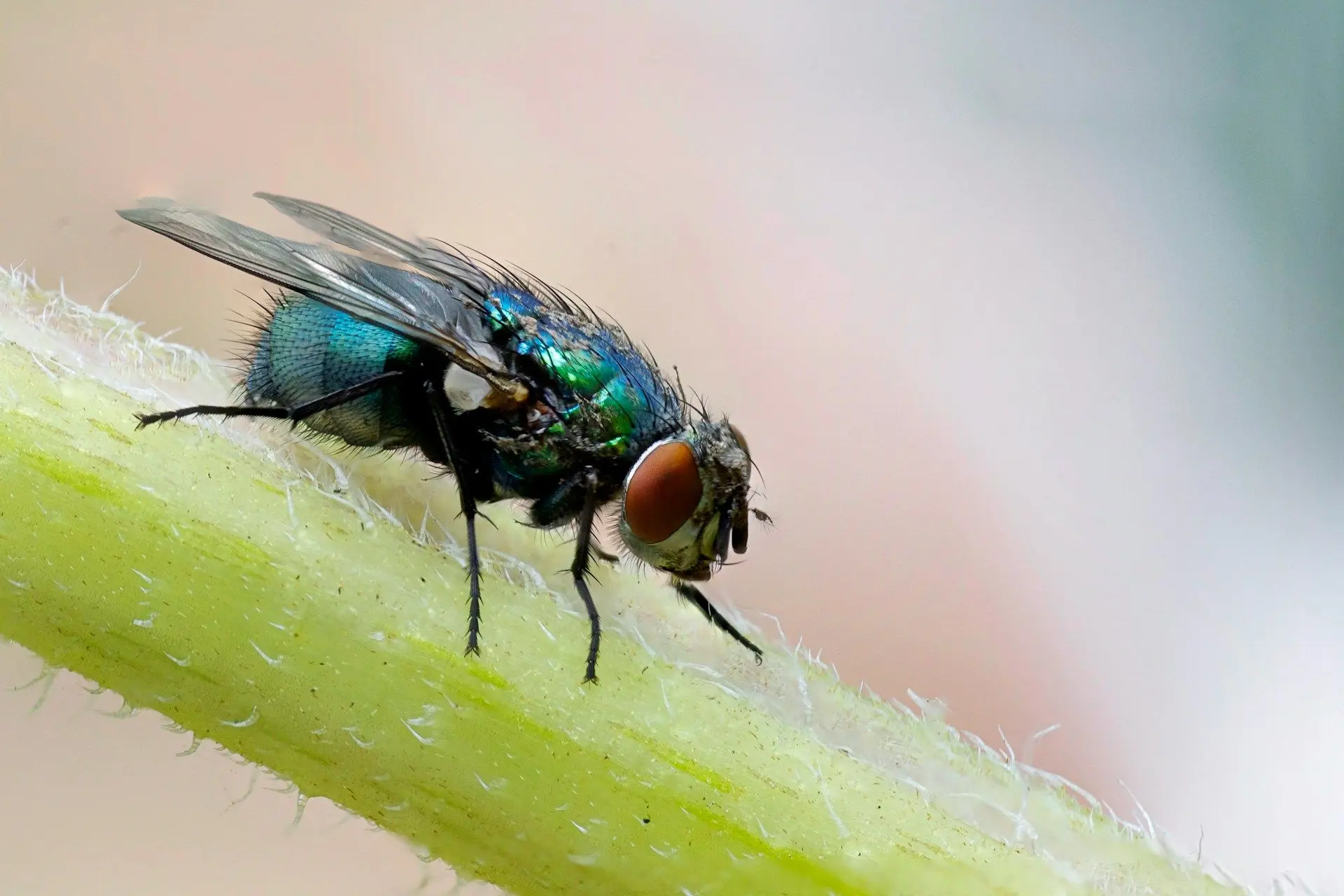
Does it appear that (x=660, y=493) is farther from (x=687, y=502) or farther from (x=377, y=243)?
(x=377, y=243)

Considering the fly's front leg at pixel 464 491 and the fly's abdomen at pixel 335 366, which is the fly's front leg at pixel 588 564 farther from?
the fly's abdomen at pixel 335 366

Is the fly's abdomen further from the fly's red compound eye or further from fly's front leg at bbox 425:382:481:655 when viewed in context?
the fly's red compound eye

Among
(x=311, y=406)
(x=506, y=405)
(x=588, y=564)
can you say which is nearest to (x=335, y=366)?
(x=311, y=406)

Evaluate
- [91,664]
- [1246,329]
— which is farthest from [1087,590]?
[91,664]

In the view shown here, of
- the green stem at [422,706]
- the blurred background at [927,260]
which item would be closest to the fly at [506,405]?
the green stem at [422,706]

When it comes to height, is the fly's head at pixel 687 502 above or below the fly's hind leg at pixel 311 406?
above

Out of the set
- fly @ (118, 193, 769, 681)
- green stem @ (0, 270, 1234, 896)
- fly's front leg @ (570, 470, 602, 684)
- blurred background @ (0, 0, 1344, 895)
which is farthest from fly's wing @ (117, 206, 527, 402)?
blurred background @ (0, 0, 1344, 895)

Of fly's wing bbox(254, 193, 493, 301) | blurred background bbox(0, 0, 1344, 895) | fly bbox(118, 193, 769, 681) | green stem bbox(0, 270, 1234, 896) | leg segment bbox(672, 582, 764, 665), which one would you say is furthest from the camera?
blurred background bbox(0, 0, 1344, 895)
